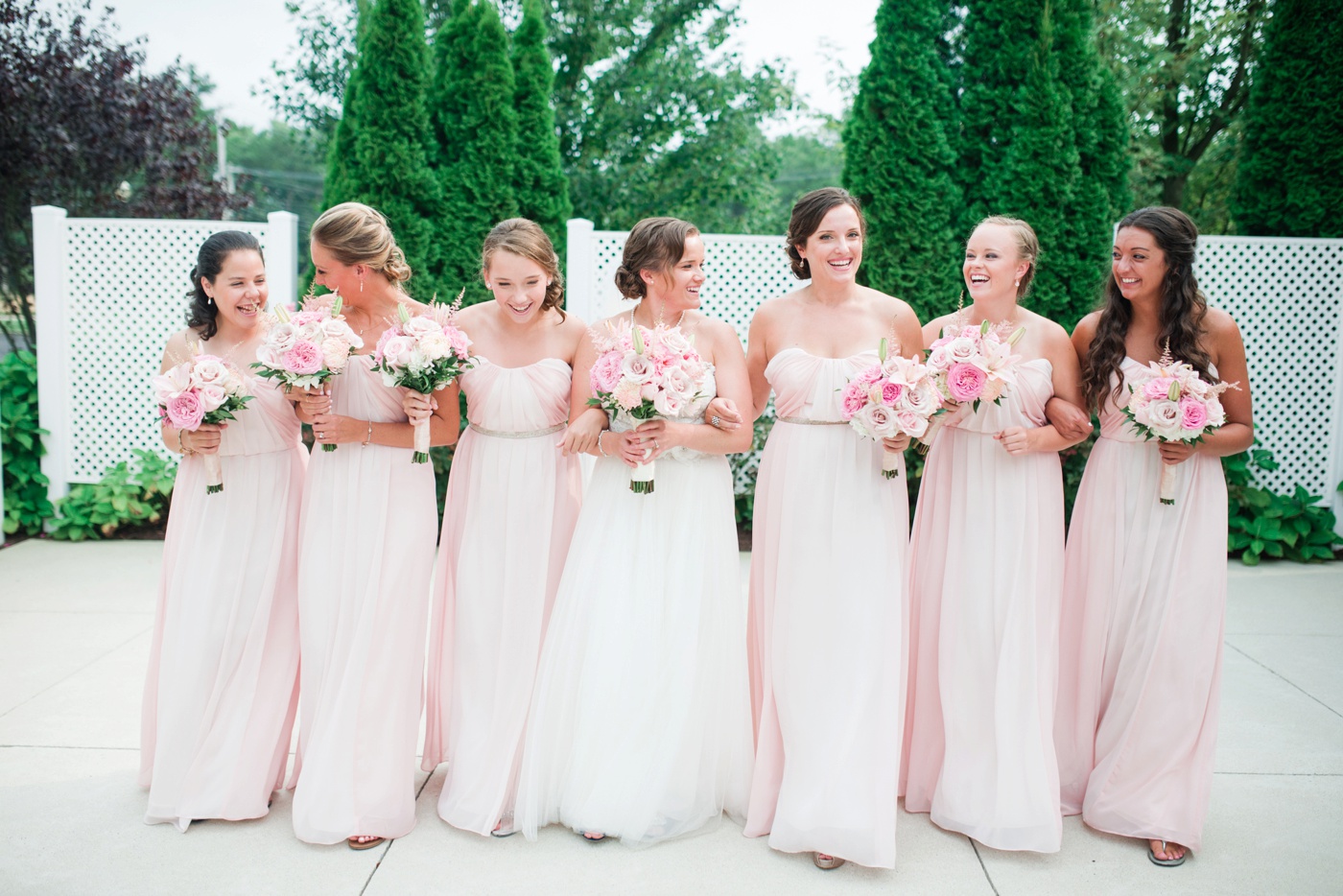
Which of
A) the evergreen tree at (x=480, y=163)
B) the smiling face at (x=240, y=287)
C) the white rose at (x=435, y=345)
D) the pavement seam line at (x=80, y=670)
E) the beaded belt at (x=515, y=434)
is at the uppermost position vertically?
the evergreen tree at (x=480, y=163)

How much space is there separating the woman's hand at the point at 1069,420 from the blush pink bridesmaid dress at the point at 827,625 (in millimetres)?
641

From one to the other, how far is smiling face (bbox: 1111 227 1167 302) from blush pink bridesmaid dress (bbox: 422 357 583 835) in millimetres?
2199

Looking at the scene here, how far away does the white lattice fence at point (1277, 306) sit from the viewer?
839cm

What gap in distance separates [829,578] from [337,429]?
190 centimetres

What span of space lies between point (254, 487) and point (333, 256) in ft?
3.11

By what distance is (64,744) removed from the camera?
454cm

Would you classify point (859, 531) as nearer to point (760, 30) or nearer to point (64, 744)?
point (64, 744)

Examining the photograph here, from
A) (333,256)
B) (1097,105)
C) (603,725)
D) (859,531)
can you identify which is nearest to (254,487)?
(333,256)

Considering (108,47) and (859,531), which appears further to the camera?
(108,47)

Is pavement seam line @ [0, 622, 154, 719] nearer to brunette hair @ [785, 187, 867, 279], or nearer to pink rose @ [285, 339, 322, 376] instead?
pink rose @ [285, 339, 322, 376]

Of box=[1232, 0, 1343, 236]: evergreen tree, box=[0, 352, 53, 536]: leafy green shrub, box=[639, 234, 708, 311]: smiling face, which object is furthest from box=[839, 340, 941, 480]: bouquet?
box=[0, 352, 53, 536]: leafy green shrub

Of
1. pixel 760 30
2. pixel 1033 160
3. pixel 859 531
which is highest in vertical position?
pixel 760 30

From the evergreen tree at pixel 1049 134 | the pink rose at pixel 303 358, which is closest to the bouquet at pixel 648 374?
the pink rose at pixel 303 358

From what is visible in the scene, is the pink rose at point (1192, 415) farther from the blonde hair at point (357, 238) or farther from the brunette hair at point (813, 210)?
the blonde hair at point (357, 238)
